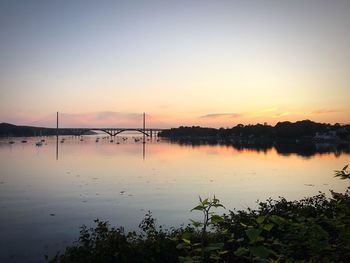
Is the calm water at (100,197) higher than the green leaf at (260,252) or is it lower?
lower

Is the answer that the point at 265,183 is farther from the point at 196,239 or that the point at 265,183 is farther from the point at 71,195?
the point at 196,239

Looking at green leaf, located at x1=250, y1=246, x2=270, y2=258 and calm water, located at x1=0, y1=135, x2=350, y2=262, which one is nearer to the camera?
green leaf, located at x1=250, y1=246, x2=270, y2=258

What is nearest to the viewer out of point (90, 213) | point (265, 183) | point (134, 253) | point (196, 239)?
point (134, 253)

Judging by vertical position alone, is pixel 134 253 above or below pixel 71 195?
above

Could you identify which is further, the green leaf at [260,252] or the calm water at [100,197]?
the calm water at [100,197]

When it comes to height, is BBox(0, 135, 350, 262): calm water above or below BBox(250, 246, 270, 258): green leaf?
below

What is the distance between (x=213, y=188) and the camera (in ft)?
110

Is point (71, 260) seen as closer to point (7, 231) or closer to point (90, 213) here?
point (7, 231)

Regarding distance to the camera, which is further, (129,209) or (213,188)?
(213,188)

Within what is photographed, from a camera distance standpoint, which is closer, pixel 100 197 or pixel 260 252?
pixel 260 252

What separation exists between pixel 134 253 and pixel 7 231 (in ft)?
37.6

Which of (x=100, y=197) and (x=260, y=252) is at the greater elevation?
(x=260, y=252)

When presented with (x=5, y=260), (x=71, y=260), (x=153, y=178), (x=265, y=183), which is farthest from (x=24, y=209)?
(x=265, y=183)

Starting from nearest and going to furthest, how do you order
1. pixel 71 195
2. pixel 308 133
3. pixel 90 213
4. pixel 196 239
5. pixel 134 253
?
pixel 134 253 → pixel 196 239 → pixel 90 213 → pixel 71 195 → pixel 308 133
